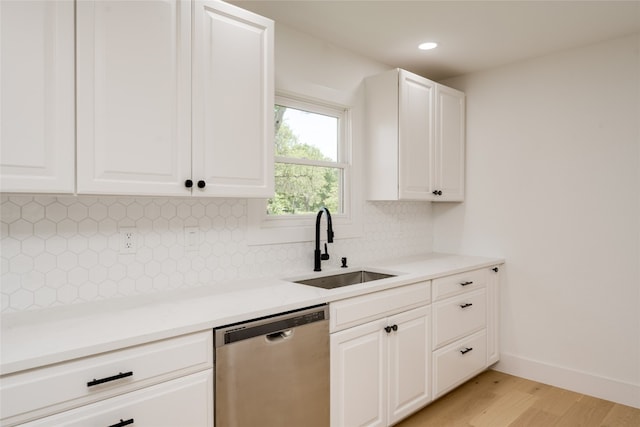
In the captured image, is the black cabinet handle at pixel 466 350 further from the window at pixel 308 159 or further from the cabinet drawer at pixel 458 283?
the window at pixel 308 159

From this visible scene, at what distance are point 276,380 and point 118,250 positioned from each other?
93 cm

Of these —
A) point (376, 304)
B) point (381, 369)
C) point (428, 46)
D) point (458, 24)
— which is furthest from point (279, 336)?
point (428, 46)

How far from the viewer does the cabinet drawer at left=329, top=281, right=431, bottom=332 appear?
1990 mm

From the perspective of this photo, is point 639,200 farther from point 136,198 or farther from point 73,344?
point 73,344

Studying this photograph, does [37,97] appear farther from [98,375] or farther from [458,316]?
[458,316]

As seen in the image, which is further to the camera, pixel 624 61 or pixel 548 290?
pixel 548 290

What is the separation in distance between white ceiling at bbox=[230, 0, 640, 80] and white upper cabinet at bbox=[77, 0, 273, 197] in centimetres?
58

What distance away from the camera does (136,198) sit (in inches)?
76.1

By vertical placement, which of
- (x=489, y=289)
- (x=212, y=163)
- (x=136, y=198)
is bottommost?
(x=489, y=289)

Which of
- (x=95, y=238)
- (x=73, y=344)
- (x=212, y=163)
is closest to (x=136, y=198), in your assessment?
(x=95, y=238)

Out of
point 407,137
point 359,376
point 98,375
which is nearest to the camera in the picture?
point 98,375

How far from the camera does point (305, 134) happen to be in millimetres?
2773

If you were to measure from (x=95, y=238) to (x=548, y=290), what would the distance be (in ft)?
10.1

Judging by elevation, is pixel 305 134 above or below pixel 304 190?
above
